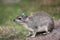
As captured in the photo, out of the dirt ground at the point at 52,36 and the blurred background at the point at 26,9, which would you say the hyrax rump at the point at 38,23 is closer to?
the dirt ground at the point at 52,36

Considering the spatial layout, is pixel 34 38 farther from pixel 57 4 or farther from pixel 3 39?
pixel 57 4

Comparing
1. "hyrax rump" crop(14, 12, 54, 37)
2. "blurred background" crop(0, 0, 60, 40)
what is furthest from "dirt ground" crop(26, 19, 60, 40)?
"blurred background" crop(0, 0, 60, 40)

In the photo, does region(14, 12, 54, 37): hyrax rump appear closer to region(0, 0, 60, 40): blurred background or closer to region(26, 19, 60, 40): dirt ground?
region(26, 19, 60, 40): dirt ground

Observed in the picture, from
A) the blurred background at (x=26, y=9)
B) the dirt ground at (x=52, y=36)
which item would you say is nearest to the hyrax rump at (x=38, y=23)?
the dirt ground at (x=52, y=36)

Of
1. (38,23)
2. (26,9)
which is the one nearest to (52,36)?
(38,23)

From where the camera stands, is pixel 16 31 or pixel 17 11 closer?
pixel 16 31

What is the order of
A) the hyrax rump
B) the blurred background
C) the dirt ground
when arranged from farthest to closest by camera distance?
the blurred background, the hyrax rump, the dirt ground

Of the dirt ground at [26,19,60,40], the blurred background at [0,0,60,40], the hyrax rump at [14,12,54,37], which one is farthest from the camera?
the blurred background at [0,0,60,40]

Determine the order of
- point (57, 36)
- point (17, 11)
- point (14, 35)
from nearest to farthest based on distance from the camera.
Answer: point (57, 36) < point (14, 35) < point (17, 11)

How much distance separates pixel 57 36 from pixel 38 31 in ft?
3.79

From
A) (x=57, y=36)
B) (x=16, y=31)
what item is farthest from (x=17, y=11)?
(x=57, y=36)

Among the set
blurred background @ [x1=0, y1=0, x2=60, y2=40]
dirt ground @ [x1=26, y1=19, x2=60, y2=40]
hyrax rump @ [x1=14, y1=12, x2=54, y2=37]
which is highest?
blurred background @ [x1=0, y1=0, x2=60, y2=40]

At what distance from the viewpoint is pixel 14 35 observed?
13.7m

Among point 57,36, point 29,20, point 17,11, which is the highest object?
point 17,11
